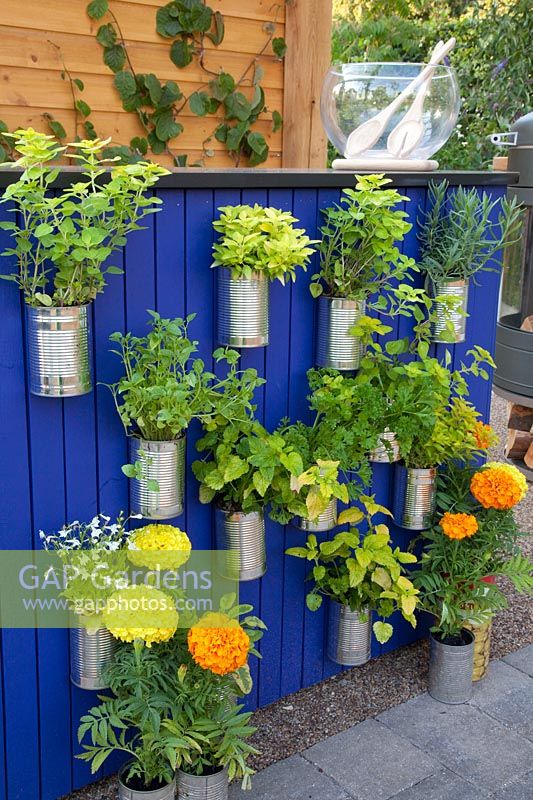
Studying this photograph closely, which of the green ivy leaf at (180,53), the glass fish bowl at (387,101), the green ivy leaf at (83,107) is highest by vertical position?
the green ivy leaf at (180,53)

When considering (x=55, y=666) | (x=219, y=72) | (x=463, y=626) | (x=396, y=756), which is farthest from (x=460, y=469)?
(x=219, y=72)

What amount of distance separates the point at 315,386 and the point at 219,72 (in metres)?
1.85

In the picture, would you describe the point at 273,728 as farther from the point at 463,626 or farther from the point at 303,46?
the point at 303,46

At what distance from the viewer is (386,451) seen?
247 cm

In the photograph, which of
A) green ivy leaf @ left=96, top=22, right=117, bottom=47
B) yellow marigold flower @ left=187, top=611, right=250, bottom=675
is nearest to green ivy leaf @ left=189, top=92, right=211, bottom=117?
green ivy leaf @ left=96, top=22, right=117, bottom=47

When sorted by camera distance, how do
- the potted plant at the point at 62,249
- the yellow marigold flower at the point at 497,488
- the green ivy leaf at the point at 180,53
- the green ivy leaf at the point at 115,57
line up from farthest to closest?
the green ivy leaf at the point at 180,53
the green ivy leaf at the point at 115,57
the yellow marigold flower at the point at 497,488
the potted plant at the point at 62,249

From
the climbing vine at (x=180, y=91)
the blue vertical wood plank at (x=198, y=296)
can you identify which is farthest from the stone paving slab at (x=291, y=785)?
the climbing vine at (x=180, y=91)

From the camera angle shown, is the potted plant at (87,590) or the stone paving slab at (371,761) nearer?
the potted plant at (87,590)

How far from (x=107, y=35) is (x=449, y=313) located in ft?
5.85

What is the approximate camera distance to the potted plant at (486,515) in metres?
2.53

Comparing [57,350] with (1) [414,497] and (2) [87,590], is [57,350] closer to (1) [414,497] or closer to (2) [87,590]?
(2) [87,590]

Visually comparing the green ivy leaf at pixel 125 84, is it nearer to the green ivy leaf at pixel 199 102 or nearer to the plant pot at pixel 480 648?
the green ivy leaf at pixel 199 102

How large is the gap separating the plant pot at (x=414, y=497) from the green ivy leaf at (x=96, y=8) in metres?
2.00

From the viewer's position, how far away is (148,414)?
1.97 m
